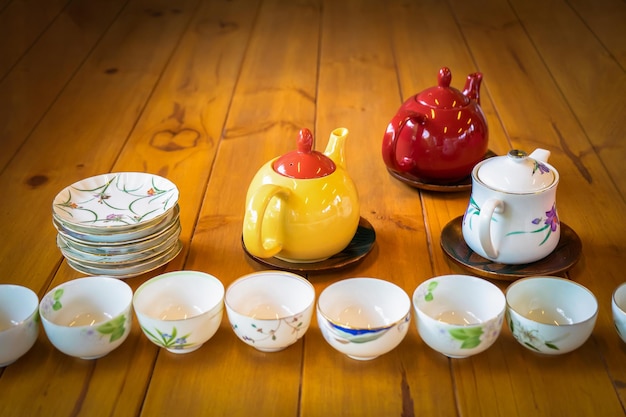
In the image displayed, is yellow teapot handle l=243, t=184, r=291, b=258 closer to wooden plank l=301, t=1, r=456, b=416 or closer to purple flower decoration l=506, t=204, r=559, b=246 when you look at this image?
wooden plank l=301, t=1, r=456, b=416

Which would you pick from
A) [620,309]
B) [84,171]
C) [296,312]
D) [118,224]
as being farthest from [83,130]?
[620,309]

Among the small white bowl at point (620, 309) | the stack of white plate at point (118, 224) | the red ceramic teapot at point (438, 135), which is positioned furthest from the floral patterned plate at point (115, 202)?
the small white bowl at point (620, 309)

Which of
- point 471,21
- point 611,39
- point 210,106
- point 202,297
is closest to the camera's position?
point 202,297

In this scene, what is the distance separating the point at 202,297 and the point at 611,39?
4.69ft

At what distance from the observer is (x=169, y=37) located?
1.95 meters

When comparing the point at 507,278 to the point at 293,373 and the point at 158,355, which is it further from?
the point at 158,355

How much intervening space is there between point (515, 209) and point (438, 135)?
245mm

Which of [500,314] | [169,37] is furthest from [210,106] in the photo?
[500,314]

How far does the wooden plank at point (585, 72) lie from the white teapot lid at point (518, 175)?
1.02 feet

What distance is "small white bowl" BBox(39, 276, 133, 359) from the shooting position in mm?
840

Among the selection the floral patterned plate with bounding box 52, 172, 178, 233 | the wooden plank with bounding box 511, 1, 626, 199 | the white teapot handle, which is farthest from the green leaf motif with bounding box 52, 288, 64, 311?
the wooden plank with bounding box 511, 1, 626, 199

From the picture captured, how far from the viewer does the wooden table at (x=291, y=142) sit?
0.84 metres

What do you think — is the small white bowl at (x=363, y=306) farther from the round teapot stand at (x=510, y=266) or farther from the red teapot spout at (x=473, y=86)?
the red teapot spout at (x=473, y=86)

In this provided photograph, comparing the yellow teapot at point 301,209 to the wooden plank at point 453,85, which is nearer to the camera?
the wooden plank at point 453,85
